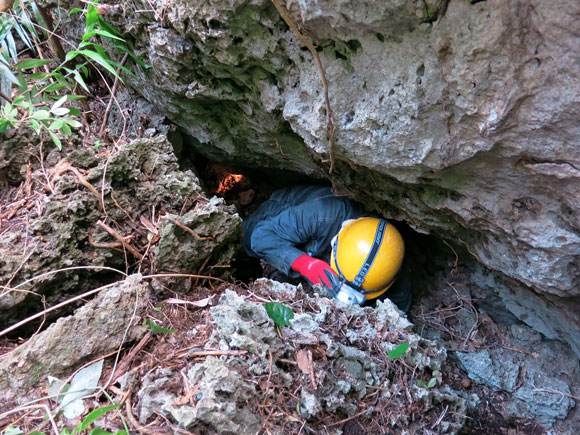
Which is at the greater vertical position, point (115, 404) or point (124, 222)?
point (124, 222)

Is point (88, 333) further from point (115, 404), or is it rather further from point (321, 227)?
point (321, 227)

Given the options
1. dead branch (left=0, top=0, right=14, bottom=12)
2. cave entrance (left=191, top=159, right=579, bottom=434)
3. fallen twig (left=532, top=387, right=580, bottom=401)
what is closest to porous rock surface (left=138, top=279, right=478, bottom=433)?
cave entrance (left=191, top=159, right=579, bottom=434)

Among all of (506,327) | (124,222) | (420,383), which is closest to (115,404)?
(124,222)

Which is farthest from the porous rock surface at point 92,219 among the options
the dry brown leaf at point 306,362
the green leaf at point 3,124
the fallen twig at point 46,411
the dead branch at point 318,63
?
the dry brown leaf at point 306,362

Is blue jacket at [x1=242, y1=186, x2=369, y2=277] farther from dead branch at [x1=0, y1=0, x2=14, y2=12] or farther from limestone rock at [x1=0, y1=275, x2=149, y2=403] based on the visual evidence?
dead branch at [x1=0, y1=0, x2=14, y2=12]

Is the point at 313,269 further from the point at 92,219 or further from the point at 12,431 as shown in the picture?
the point at 12,431

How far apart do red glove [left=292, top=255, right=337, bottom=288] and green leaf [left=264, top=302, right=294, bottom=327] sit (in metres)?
0.99

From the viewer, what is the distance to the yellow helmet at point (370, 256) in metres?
2.70

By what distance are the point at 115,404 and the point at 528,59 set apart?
181cm

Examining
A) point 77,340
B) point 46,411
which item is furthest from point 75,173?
point 46,411

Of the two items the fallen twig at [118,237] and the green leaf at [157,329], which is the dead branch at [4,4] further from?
the green leaf at [157,329]

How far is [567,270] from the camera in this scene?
1789 mm

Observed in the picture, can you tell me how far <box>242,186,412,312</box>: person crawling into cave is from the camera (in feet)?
8.90

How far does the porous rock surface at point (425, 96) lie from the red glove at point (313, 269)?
627mm
